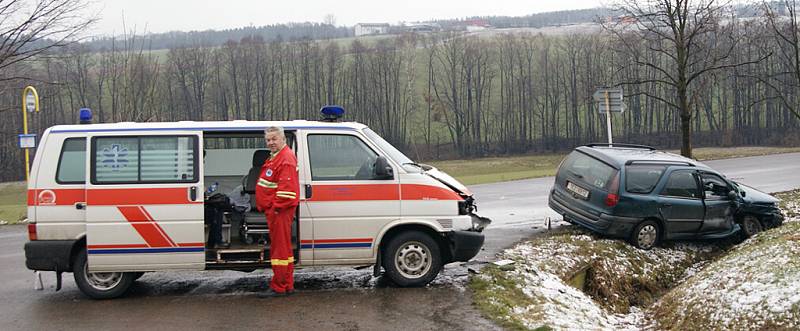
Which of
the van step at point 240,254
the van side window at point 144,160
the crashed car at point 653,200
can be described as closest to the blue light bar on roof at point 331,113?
the van side window at point 144,160

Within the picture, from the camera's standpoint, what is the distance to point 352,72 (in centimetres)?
8656

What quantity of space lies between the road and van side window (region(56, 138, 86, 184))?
1.56 m

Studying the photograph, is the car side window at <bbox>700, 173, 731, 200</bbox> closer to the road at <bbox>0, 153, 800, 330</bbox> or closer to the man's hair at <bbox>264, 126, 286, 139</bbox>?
the road at <bbox>0, 153, 800, 330</bbox>

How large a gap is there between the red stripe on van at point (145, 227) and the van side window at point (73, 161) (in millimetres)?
660

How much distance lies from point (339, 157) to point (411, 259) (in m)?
1.58

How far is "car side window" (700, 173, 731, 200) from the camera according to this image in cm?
1270

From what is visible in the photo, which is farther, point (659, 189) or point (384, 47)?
point (384, 47)

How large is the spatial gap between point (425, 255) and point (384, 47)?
279 feet

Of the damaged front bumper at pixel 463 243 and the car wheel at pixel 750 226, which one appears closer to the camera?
the damaged front bumper at pixel 463 243

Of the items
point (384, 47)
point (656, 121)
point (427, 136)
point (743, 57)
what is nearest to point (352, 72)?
point (384, 47)

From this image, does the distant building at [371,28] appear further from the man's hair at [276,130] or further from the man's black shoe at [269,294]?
the man's hair at [276,130]

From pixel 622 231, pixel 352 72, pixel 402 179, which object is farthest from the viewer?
pixel 352 72

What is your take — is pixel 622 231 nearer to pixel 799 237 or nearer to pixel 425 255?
pixel 799 237

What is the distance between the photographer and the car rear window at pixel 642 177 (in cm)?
1225
